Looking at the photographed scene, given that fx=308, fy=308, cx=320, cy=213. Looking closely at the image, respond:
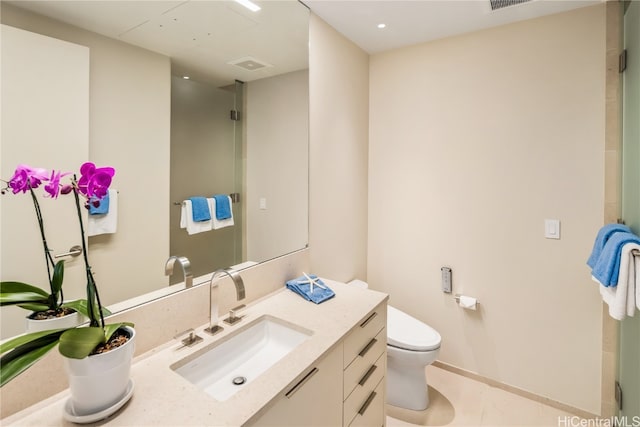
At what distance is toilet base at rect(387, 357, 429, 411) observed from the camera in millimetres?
1957

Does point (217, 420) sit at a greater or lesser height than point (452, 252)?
lesser

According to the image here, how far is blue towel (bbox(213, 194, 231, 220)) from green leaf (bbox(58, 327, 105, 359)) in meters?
0.80

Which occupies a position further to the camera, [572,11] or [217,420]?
[572,11]

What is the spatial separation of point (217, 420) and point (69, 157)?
2.91 ft

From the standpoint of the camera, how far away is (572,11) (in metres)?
1.84

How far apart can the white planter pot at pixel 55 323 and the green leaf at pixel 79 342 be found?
19cm

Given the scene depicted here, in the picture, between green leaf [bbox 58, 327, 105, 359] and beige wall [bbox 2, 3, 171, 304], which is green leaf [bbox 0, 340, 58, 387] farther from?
beige wall [bbox 2, 3, 171, 304]

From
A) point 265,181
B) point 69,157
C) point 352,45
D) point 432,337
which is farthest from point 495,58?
point 69,157

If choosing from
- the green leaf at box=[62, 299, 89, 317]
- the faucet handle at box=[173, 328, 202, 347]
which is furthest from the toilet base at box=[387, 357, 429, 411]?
the green leaf at box=[62, 299, 89, 317]

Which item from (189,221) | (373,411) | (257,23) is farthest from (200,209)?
(373,411)

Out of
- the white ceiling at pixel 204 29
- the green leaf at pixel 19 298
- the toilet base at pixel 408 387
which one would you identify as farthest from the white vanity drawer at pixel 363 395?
the white ceiling at pixel 204 29

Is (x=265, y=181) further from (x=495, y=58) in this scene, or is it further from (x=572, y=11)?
(x=572, y=11)

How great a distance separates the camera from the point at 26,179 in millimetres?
795

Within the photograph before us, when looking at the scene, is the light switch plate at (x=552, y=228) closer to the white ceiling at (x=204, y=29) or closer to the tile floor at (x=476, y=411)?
the tile floor at (x=476, y=411)
